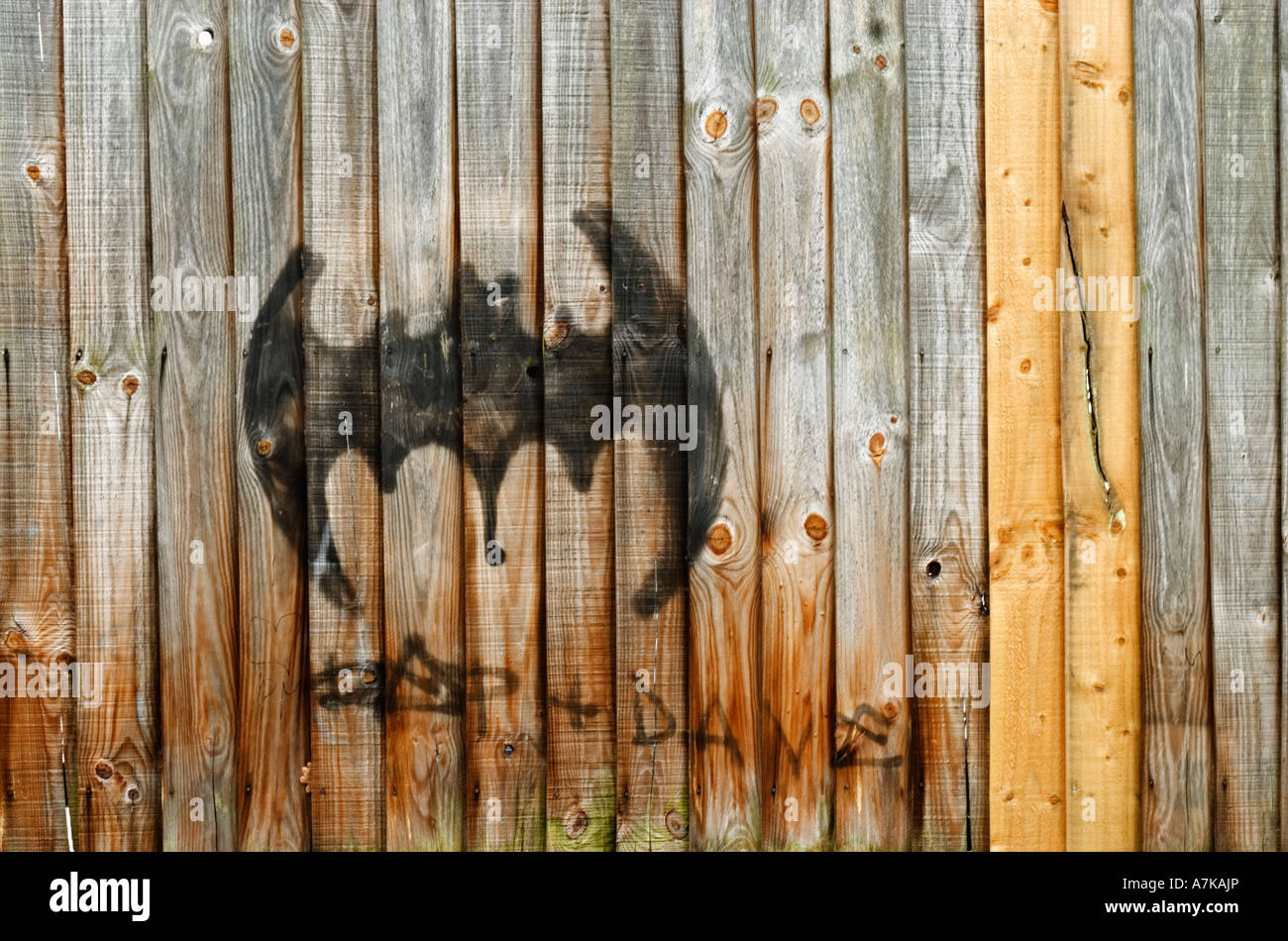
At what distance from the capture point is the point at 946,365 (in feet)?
7.45

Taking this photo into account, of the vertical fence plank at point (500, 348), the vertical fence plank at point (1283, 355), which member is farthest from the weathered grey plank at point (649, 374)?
the vertical fence plank at point (1283, 355)

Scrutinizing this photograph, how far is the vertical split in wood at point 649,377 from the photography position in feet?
7.36

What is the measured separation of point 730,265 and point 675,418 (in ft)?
1.36

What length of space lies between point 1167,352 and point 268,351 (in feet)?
7.59

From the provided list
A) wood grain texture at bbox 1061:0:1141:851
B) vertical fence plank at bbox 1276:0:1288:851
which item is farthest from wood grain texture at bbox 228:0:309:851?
vertical fence plank at bbox 1276:0:1288:851

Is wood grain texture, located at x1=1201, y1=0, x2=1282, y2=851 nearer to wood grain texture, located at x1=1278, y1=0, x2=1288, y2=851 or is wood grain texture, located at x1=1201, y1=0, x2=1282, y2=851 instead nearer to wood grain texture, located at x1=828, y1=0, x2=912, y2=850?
wood grain texture, located at x1=1278, y1=0, x2=1288, y2=851

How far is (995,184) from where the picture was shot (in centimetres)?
228

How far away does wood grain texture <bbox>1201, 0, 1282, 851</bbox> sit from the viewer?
7.55ft

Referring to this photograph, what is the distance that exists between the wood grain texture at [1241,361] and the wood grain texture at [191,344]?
2.54m

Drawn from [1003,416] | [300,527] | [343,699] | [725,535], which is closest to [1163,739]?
[1003,416]

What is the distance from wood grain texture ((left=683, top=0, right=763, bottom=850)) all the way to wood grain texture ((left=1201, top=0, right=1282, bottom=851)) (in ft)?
3.95

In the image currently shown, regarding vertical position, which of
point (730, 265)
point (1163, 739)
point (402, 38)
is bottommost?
point (1163, 739)

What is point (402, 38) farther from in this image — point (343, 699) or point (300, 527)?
point (343, 699)

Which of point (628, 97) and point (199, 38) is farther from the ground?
point (199, 38)
